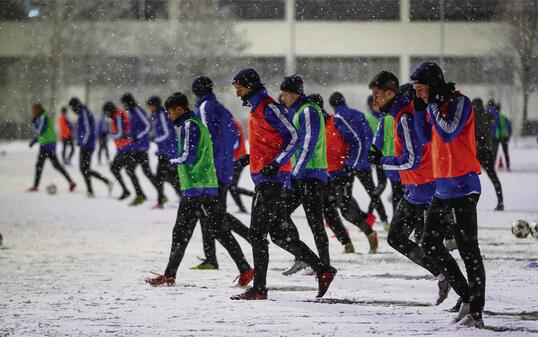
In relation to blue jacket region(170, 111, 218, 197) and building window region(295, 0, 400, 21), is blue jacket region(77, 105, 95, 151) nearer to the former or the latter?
blue jacket region(170, 111, 218, 197)

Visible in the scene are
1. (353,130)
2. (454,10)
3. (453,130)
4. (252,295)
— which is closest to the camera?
(453,130)

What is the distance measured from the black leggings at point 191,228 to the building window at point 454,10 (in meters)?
48.3

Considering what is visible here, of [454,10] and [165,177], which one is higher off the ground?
[454,10]

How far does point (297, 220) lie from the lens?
48.3 ft

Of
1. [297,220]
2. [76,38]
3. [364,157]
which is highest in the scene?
[76,38]

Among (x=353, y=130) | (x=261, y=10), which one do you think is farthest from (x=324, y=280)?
(x=261, y=10)

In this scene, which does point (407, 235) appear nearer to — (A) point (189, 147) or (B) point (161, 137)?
(A) point (189, 147)

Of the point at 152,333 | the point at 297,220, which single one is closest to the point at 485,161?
the point at 297,220

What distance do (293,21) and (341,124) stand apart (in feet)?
161

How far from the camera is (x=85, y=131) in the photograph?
19047 mm

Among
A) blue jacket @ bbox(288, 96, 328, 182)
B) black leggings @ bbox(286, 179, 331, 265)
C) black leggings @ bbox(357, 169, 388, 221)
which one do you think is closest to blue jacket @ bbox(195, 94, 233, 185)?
black leggings @ bbox(286, 179, 331, 265)

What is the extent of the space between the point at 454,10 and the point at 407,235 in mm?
54050

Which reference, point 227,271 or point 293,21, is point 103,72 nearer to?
point 293,21

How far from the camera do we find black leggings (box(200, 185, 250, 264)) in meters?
8.88
